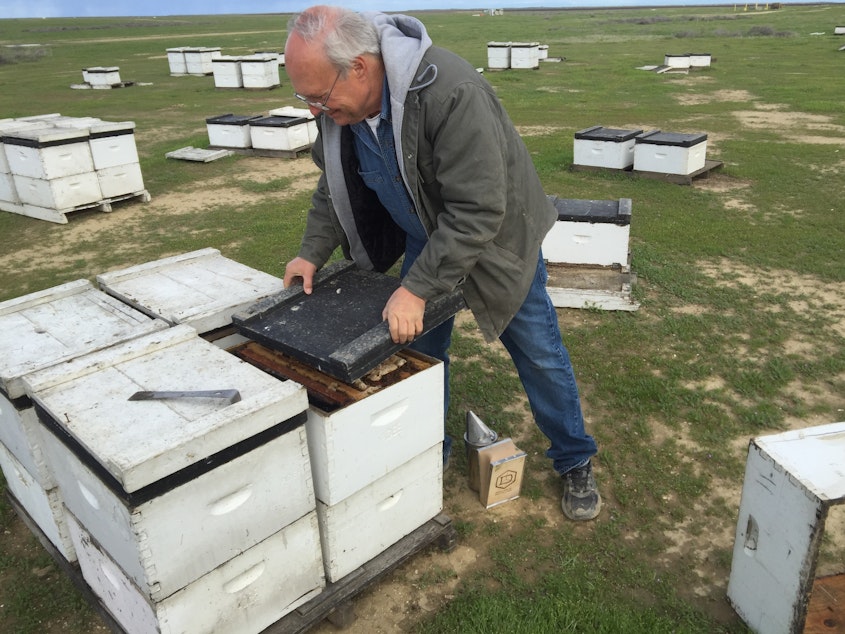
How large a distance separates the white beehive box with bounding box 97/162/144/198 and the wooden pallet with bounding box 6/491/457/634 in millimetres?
6330

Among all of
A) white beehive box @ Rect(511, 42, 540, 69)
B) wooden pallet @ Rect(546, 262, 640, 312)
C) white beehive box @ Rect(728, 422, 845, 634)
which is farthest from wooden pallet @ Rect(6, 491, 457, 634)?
white beehive box @ Rect(511, 42, 540, 69)

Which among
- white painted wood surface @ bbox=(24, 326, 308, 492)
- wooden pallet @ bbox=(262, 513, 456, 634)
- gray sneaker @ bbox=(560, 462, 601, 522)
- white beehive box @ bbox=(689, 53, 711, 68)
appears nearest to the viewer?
white painted wood surface @ bbox=(24, 326, 308, 492)

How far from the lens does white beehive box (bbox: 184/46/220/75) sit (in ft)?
79.1

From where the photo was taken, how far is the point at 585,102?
1576 cm

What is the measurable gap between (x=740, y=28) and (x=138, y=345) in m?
47.5

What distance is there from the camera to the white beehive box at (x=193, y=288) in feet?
9.21

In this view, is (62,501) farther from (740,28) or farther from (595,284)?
(740,28)

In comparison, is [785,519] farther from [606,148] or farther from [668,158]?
[606,148]

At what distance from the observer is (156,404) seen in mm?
2152

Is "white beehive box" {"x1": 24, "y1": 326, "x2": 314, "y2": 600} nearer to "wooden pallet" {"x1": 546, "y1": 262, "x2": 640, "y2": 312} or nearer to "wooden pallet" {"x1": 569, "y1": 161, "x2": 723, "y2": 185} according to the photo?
"wooden pallet" {"x1": 546, "y1": 262, "x2": 640, "y2": 312}

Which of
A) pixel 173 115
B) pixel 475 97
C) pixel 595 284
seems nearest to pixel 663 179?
pixel 595 284

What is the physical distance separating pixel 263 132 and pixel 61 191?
3.64 metres

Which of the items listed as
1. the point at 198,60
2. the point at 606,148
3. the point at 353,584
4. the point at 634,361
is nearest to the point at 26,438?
the point at 353,584

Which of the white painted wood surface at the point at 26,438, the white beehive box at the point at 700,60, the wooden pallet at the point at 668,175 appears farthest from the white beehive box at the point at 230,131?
the white beehive box at the point at 700,60
